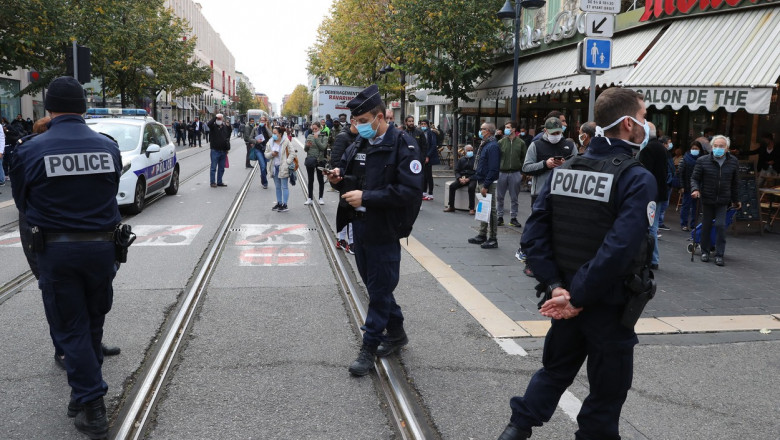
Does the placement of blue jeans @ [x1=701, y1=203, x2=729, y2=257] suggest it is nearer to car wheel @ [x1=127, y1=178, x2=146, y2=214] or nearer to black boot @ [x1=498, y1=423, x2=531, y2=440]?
black boot @ [x1=498, y1=423, x2=531, y2=440]

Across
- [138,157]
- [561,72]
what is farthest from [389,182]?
[561,72]

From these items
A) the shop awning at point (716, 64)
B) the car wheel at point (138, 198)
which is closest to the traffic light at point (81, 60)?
the car wheel at point (138, 198)

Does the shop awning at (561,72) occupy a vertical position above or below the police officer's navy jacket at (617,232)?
above

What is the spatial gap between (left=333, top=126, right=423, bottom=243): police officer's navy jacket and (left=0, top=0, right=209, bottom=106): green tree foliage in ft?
46.8

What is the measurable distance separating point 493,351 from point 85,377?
2790mm

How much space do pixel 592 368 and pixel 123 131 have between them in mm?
11109

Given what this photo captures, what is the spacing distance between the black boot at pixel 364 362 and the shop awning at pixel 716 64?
27.1 ft

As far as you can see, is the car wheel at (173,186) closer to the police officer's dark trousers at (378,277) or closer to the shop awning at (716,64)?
the shop awning at (716,64)

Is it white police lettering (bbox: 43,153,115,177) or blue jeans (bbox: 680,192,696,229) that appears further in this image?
blue jeans (bbox: 680,192,696,229)

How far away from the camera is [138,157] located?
1136 cm

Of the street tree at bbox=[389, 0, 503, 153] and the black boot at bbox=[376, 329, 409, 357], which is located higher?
the street tree at bbox=[389, 0, 503, 153]

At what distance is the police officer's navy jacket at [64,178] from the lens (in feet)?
11.0

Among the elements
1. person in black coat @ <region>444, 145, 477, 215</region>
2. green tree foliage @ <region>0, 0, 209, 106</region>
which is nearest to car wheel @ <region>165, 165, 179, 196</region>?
green tree foliage @ <region>0, 0, 209, 106</region>

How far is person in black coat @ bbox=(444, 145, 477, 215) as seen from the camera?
11945mm
